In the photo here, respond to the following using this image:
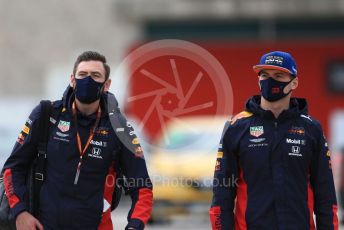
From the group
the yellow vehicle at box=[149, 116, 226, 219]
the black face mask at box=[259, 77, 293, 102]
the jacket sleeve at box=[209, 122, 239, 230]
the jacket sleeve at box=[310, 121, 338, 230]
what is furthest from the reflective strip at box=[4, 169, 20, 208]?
the yellow vehicle at box=[149, 116, 226, 219]

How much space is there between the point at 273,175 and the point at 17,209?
1760 mm

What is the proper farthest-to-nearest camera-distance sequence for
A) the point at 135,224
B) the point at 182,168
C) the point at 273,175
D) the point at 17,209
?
the point at 182,168 → the point at 135,224 → the point at 17,209 → the point at 273,175


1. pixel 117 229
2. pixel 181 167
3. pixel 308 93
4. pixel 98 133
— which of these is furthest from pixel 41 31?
pixel 98 133

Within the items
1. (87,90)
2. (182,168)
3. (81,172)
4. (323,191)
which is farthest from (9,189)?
(182,168)

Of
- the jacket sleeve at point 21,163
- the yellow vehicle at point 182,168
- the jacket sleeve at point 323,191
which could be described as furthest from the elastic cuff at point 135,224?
the yellow vehicle at point 182,168

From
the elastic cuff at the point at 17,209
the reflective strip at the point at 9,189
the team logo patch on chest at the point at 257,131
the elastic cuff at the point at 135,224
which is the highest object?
the team logo patch on chest at the point at 257,131

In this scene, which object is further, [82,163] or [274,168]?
[82,163]

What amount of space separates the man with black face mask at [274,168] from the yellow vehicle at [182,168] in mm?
11101

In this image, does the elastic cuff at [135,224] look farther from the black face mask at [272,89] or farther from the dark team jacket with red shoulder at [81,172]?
the black face mask at [272,89]

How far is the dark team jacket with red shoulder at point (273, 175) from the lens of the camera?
6.85 m

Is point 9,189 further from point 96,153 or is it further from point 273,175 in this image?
point 273,175

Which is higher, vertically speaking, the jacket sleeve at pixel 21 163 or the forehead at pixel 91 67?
the forehead at pixel 91 67

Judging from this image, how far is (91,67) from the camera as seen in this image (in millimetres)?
7340

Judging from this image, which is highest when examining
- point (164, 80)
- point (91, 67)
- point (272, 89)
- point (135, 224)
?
point (164, 80)
